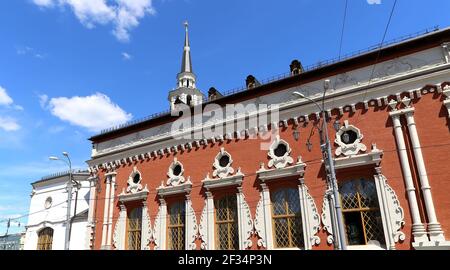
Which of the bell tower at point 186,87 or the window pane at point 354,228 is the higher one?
the bell tower at point 186,87

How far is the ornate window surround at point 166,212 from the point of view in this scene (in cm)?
1955

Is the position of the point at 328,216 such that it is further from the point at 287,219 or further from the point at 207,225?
the point at 207,225

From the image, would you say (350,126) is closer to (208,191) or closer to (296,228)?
(296,228)

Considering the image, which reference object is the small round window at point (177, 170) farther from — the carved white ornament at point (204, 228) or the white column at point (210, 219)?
the carved white ornament at point (204, 228)

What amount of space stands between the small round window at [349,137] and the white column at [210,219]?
316 inches

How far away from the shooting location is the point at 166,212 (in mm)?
21062

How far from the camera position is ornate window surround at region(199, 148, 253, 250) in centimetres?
1780

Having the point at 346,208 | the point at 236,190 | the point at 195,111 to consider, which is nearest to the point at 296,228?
the point at 346,208

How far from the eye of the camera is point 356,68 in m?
16.8

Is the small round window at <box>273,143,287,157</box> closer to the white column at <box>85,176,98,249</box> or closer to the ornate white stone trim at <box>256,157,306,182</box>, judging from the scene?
the ornate white stone trim at <box>256,157,306,182</box>

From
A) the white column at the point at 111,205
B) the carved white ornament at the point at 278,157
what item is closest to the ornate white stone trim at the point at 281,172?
the carved white ornament at the point at 278,157

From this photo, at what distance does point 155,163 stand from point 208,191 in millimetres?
4926

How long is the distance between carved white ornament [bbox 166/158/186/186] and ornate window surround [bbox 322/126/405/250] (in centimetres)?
894
